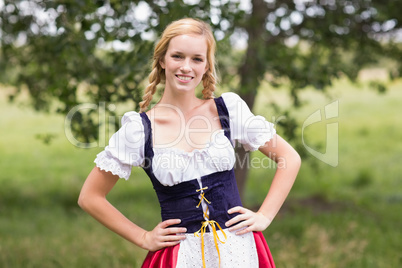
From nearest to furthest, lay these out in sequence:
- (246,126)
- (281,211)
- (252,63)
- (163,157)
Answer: (163,157) < (246,126) < (252,63) < (281,211)

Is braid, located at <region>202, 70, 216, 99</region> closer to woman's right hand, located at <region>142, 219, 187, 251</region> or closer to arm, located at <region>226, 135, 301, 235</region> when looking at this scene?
arm, located at <region>226, 135, 301, 235</region>

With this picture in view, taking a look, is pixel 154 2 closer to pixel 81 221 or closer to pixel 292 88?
pixel 292 88

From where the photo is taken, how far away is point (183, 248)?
1.88m

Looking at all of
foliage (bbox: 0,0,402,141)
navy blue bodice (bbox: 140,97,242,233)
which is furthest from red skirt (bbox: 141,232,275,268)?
foliage (bbox: 0,0,402,141)

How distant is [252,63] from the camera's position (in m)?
3.93

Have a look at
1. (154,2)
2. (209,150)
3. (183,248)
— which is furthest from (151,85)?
(154,2)

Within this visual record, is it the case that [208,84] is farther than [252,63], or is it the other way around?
[252,63]

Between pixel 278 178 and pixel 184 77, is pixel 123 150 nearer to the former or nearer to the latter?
pixel 184 77

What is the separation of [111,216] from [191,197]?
33cm

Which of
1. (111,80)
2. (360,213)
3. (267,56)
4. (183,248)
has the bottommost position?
(360,213)

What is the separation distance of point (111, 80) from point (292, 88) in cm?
157

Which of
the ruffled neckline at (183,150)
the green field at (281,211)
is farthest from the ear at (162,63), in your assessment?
the green field at (281,211)

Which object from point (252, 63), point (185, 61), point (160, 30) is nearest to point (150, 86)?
point (185, 61)

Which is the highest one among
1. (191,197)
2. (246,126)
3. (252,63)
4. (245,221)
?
(252,63)
